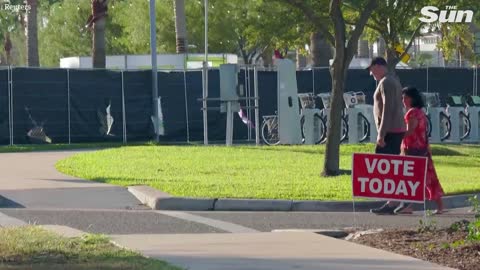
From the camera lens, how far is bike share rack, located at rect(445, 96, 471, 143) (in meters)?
31.5

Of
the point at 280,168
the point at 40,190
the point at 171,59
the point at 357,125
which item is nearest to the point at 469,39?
the point at 171,59

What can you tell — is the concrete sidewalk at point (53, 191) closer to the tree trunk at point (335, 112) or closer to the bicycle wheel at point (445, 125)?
the tree trunk at point (335, 112)

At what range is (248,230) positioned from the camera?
13.0 m

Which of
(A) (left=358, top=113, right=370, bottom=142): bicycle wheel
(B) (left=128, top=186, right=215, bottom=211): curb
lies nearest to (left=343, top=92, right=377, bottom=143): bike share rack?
(A) (left=358, top=113, right=370, bottom=142): bicycle wheel

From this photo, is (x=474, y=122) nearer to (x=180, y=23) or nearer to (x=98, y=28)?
(x=98, y=28)

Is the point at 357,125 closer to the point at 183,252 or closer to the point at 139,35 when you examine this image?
the point at 183,252

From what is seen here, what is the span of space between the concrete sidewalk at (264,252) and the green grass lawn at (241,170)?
3.78 metres

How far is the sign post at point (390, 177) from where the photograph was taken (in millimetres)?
12241

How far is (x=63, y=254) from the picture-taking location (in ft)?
33.7

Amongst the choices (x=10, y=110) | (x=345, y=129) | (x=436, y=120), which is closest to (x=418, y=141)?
(x=345, y=129)

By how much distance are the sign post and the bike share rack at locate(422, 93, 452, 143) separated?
18.4 meters

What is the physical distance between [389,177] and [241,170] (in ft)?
24.5

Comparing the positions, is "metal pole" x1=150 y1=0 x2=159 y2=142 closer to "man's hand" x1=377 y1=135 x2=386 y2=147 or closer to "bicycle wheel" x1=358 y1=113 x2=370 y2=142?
"bicycle wheel" x1=358 y1=113 x2=370 y2=142

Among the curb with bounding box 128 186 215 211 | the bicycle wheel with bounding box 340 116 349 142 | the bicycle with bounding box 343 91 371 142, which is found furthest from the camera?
the bicycle wheel with bounding box 340 116 349 142
